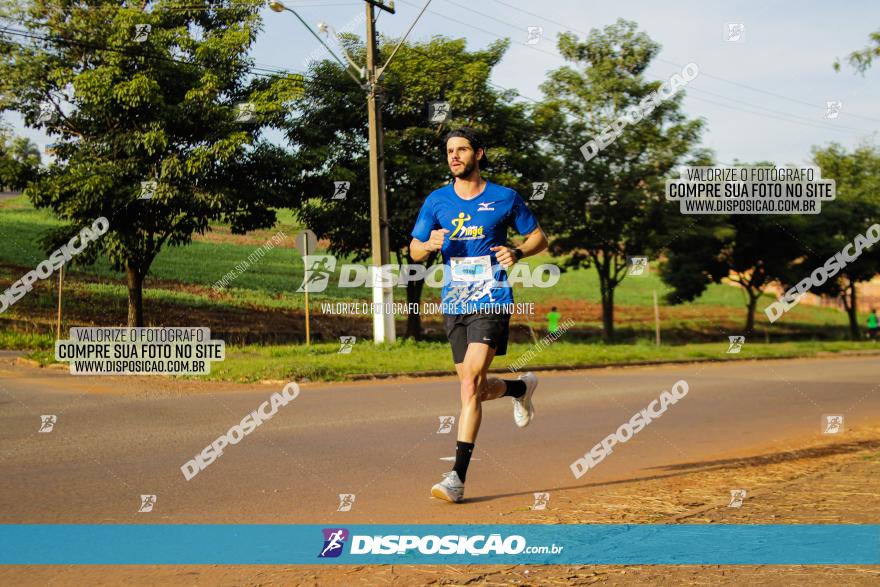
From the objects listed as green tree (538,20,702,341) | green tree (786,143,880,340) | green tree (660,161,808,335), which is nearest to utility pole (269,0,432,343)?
green tree (538,20,702,341)

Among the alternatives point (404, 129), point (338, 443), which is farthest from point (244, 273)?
point (338, 443)

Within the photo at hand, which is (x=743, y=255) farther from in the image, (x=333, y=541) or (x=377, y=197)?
(x=333, y=541)

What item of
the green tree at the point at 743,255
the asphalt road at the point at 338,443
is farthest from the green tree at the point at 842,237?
the asphalt road at the point at 338,443

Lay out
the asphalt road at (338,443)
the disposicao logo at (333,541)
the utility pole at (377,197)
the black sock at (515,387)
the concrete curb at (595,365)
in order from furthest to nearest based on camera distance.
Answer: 1. the utility pole at (377,197)
2. the concrete curb at (595,365)
3. the black sock at (515,387)
4. the asphalt road at (338,443)
5. the disposicao logo at (333,541)

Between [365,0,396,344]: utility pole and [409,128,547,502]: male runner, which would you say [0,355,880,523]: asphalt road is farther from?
[365,0,396,344]: utility pole

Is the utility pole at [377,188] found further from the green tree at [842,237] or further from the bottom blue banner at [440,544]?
the green tree at [842,237]

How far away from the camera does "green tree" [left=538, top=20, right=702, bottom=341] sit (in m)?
34.2

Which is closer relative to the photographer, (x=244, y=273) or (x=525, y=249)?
(x=525, y=249)

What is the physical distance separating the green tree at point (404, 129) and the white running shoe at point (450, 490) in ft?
78.3

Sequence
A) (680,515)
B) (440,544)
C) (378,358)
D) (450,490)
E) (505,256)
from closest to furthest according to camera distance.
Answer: (440,544)
(680,515)
(505,256)
(450,490)
(378,358)

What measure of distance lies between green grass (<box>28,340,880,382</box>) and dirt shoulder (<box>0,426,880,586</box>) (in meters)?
8.77

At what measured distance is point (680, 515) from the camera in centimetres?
543

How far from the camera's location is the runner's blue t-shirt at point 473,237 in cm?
589

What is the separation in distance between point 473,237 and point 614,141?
29555 mm
